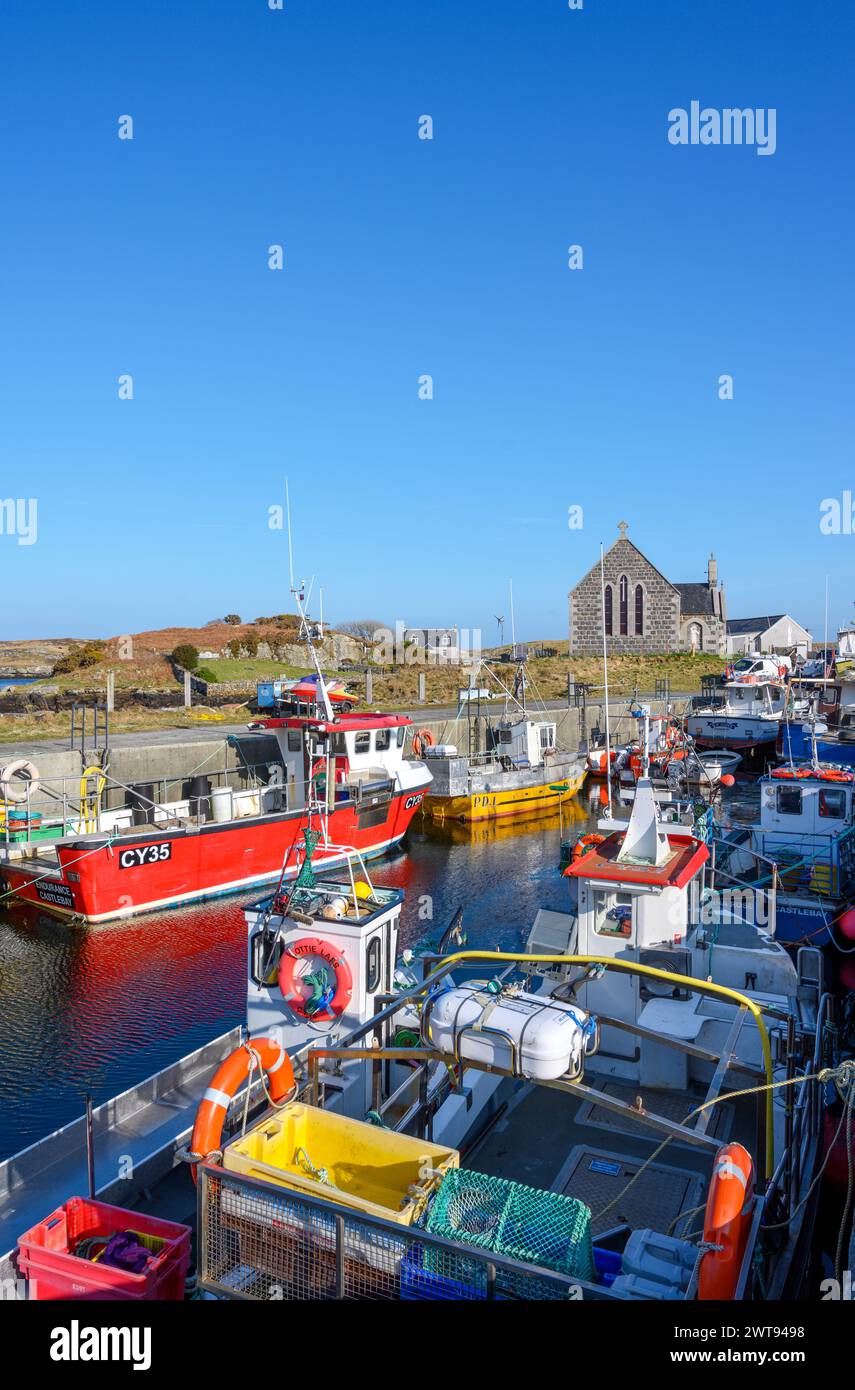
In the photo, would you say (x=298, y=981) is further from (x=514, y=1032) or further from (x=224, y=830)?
(x=224, y=830)

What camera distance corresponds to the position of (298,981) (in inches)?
399

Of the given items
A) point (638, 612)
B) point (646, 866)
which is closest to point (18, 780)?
point (646, 866)

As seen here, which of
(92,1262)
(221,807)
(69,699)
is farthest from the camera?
(69,699)

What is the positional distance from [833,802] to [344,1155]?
17574 mm

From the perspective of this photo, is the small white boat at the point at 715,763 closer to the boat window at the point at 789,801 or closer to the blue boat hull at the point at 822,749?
the blue boat hull at the point at 822,749

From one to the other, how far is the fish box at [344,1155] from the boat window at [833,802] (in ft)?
56.0

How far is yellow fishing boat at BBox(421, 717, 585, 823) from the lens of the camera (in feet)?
109

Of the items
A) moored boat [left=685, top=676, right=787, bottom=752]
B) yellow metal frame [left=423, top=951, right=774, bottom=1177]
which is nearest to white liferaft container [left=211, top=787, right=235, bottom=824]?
yellow metal frame [left=423, top=951, right=774, bottom=1177]

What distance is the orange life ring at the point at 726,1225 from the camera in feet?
17.0

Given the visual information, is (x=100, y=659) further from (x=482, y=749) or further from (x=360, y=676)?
(x=482, y=749)

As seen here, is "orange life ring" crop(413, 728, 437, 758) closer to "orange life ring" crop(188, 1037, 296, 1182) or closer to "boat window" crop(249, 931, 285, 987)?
"boat window" crop(249, 931, 285, 987)

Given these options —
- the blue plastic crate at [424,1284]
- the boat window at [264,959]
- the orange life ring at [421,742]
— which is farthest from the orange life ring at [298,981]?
the orange life ring at [421,742]

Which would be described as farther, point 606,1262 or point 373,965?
point 373,965
